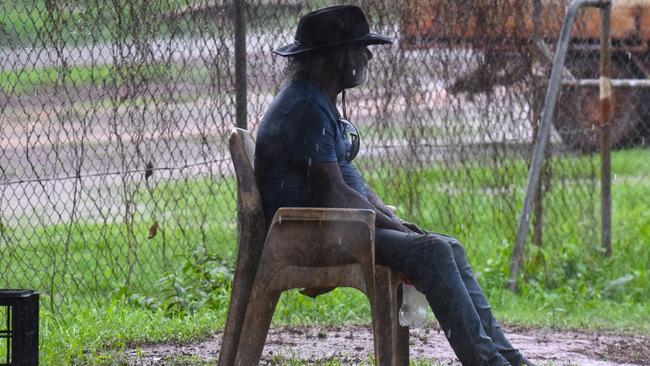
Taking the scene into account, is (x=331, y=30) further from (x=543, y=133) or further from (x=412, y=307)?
(x=543, y=133)

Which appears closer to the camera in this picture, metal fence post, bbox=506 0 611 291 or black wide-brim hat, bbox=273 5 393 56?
black wide-brim hat, bbox=273 5 393 56

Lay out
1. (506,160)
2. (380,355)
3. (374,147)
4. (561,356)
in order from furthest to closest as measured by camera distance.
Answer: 1. (506,160)
2. (374,147)
3. (561,356)
4. (380,355)

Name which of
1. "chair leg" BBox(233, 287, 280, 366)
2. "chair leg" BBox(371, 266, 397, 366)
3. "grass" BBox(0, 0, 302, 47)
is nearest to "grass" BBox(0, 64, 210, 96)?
"grass" BBox(0, 0, 302, 47)

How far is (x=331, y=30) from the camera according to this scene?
16.5 feet

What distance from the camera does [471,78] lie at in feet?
27.3

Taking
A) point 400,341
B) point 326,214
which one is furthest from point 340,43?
point 400,341

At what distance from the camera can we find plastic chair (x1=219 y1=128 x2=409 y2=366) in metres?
4.62

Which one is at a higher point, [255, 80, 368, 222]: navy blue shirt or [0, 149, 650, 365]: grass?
[255, 80, 368, 222]: navy blue shirt

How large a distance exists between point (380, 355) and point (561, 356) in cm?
196

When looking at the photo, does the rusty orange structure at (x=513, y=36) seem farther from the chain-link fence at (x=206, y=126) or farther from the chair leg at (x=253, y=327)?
the chair leg at (x=253, y=327)

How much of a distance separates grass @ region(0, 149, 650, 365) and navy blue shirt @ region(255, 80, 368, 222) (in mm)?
1490

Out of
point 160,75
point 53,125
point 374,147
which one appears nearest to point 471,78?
point 374,147

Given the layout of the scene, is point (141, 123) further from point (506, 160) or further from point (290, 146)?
point (506, 160)

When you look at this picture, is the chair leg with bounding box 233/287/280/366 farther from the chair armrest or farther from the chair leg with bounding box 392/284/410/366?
the chair leg with bounding box 392/284/410/366
